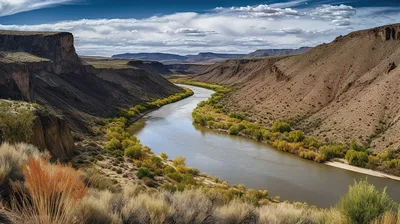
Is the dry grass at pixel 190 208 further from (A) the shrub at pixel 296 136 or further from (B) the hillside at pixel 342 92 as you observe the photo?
(A) the shrub at pixel 296 136

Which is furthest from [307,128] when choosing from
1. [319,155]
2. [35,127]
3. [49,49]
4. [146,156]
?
[49,49]

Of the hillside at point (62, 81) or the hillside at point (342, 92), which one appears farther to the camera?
the hillside at point (62, 81)

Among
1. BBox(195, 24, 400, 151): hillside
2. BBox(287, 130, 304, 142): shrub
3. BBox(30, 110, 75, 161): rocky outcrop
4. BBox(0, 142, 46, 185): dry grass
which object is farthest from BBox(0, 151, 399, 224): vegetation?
BBox(287, 130, 304, 142): shrub

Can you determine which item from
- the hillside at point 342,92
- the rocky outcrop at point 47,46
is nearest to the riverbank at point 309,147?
the hillside at point 342,92

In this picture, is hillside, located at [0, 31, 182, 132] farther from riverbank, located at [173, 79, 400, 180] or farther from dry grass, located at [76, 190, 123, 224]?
dry grass, located at [76, 190, 123, 224]

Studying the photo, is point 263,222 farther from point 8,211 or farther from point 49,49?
point 49,49
